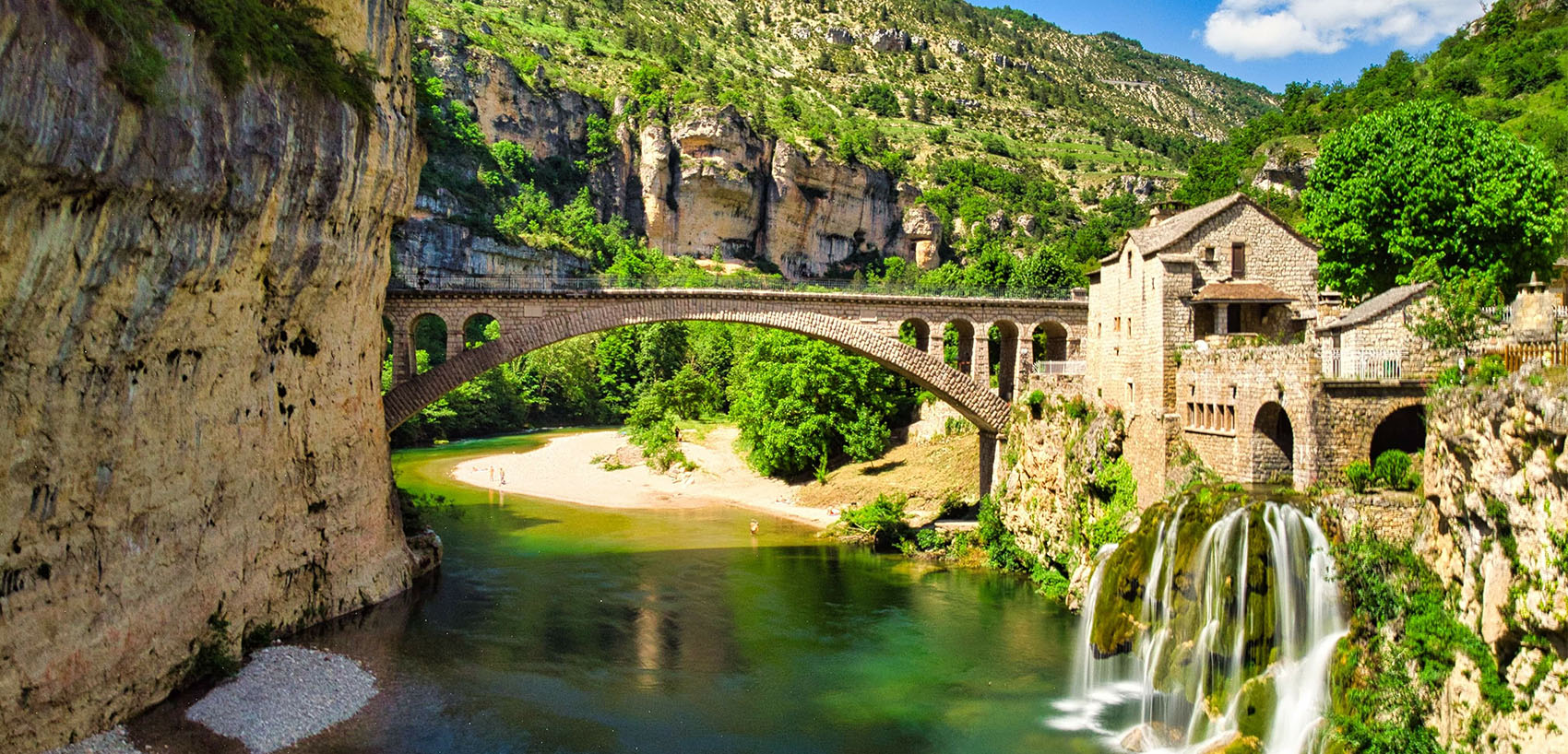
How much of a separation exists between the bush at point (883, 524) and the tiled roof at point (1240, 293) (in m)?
12.8

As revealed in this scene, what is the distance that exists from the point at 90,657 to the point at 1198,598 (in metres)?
17.8

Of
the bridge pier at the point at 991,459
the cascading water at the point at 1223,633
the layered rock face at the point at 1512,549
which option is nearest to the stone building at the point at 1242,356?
the cascading water at the point at 1223,633

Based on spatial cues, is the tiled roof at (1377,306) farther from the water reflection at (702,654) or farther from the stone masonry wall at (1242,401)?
the water reflection at (702,654)

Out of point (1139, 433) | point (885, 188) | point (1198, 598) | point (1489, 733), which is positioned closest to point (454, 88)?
point (885, 188)

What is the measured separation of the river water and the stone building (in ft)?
18.3

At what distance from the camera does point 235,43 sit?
1723cm

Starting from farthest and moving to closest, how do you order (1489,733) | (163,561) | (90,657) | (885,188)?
(885,188) < (163,561) < (90,657) < (1489,733)

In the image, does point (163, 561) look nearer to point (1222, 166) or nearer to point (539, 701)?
point (539, 701)

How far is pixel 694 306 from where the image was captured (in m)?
33.7

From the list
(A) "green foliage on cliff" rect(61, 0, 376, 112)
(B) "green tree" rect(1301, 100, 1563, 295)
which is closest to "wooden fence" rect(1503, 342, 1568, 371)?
(B) "green tree" rect(1301, 100, 1563, 295)

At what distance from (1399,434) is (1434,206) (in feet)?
35.4

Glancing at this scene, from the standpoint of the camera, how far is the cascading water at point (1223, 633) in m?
16.3

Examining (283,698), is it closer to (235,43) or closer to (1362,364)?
(235,43)

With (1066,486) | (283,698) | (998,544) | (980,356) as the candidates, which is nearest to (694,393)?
(980,356)
